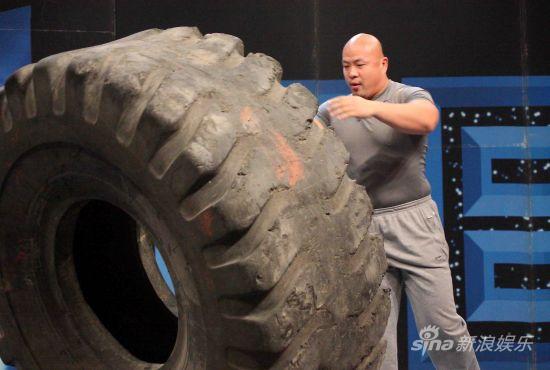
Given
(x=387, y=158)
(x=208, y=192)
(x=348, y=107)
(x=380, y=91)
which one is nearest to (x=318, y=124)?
(x=208, y=192)

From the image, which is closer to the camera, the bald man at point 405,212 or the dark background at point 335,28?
the bald man at point 405,212

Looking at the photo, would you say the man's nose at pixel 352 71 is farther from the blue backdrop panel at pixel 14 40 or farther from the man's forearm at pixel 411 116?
the blue backdrop panel at pixel 14 40

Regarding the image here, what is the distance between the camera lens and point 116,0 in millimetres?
2840

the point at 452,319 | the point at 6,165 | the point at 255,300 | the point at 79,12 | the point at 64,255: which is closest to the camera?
the point at 255,300

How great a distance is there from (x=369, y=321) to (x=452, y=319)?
96 cm

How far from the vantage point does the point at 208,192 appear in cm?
104

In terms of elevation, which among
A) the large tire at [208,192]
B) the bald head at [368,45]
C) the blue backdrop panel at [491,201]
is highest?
the bald head at [368,45]

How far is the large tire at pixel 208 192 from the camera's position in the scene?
3.43ft

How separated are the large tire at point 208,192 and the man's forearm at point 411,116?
63 cm

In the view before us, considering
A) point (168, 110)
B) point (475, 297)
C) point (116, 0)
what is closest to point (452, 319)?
point (475, 297)

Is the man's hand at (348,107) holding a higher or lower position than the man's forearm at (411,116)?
higher

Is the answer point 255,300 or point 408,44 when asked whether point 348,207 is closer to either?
point 255,300

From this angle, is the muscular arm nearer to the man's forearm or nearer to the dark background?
the man's forearm

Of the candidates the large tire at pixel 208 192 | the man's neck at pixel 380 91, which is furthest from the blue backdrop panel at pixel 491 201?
the large tire at pixel 208 192
